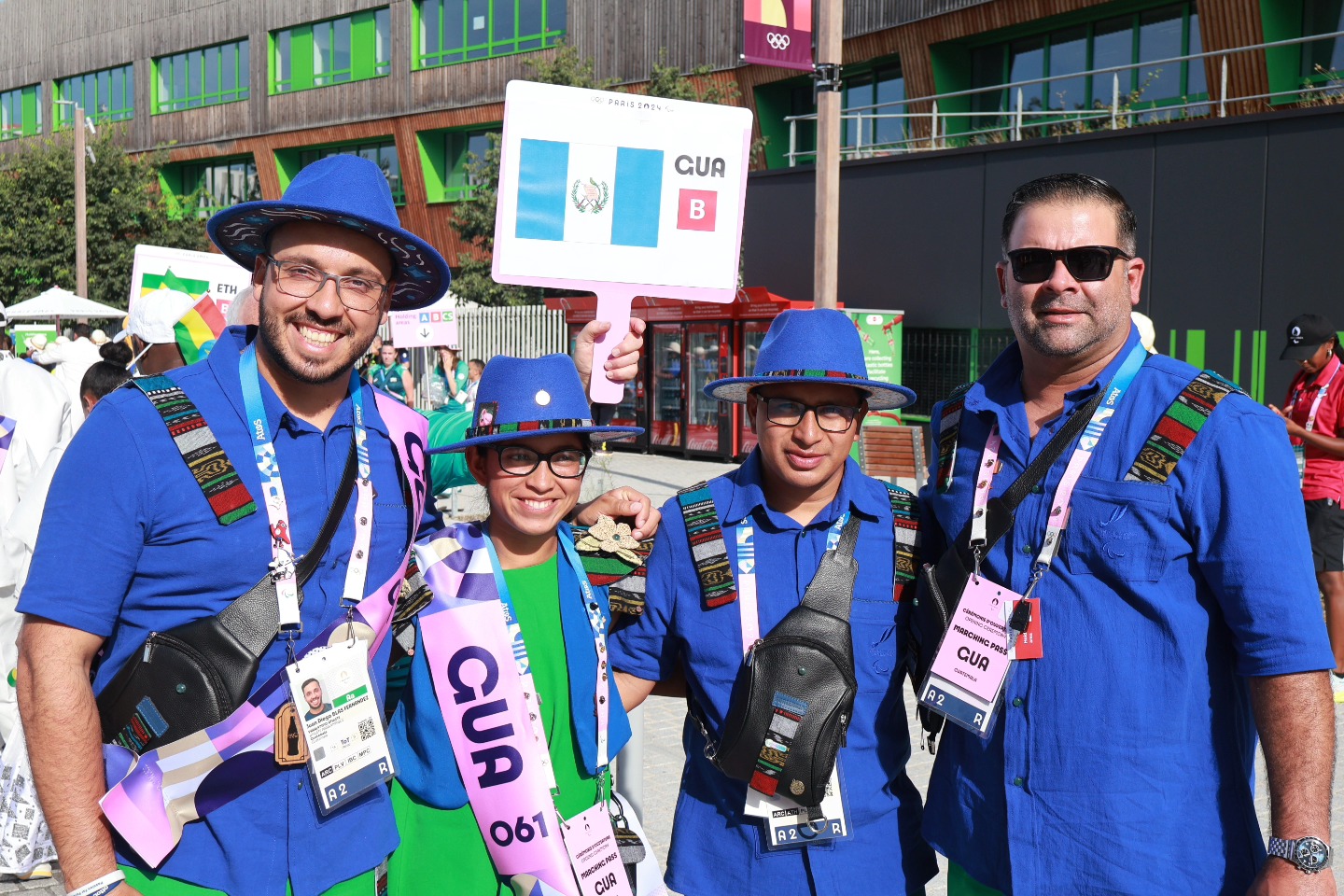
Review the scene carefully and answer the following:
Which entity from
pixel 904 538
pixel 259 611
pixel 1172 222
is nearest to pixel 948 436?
pixel 904 538

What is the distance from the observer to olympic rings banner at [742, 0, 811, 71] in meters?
9.16

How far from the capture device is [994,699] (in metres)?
2.71

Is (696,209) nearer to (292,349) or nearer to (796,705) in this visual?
(292,349)

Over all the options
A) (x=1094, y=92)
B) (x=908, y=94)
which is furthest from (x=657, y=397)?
(x=1094, y=92)

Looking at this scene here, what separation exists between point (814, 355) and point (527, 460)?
750 millimetres

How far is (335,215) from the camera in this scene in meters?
2.62

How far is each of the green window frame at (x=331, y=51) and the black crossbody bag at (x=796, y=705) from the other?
34.3 metres

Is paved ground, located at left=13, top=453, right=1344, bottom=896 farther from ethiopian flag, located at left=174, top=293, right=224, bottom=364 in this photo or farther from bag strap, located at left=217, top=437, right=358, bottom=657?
ethiopian flag, located at left=174, top=293, right=224, bottom=364

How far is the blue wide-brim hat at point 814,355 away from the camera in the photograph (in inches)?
117

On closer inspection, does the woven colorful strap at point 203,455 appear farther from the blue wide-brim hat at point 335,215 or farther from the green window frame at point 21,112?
the green window frame at point 21,112

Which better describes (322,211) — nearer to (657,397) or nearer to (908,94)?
(657,397)

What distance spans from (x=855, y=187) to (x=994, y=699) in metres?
18.5

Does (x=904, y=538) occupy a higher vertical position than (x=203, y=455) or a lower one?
lower

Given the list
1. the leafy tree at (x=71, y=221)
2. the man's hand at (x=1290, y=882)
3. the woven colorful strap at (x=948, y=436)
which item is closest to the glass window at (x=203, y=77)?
the leafy tree at (x=71, y=221)
